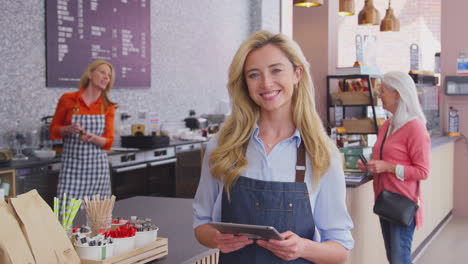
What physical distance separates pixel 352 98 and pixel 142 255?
4282 mm

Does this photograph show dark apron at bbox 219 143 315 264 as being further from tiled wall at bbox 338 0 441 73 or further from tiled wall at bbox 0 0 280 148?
tiled wall at bbox 338 0 441 73

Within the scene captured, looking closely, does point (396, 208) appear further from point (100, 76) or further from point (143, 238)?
point (100, 76)

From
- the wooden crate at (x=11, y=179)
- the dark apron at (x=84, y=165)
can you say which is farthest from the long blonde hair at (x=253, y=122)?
the wooden crate at (x=11, y=179)

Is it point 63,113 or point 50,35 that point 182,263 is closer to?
point 63,113

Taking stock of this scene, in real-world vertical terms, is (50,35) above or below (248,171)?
above

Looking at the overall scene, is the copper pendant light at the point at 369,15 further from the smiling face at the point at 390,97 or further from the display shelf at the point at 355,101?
the smiling face at the point at 390,97

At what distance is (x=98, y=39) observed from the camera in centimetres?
646

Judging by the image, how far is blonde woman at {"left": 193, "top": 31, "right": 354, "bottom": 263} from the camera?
6.17 feet

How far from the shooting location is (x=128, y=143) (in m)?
6.38

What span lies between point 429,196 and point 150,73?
12.4 ft

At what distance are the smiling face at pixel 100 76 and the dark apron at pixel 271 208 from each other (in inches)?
119

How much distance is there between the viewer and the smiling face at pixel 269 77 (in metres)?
1.90

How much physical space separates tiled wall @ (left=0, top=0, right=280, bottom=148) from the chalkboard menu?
124mm

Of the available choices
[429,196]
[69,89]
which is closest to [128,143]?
[69,89]
